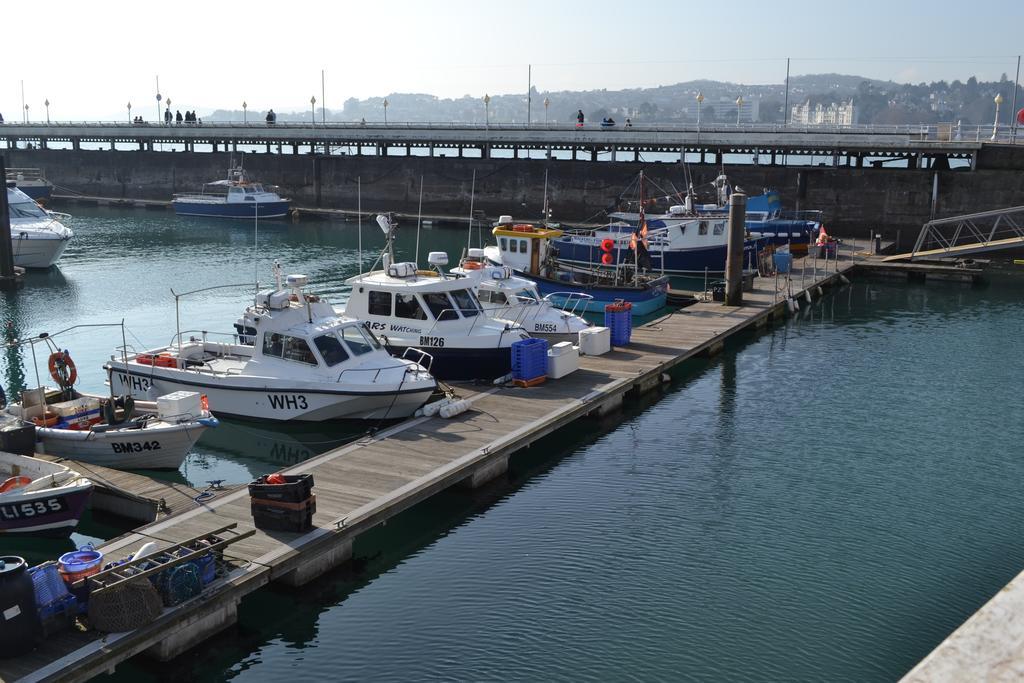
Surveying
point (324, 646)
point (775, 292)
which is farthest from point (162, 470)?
point (775, 292)

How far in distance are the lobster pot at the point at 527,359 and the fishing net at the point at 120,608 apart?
1239cm

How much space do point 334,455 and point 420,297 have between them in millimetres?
6869

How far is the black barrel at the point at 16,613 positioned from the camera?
37.3 ft

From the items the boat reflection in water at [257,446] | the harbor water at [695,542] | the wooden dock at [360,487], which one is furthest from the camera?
the boat reflection in water at [257,446]

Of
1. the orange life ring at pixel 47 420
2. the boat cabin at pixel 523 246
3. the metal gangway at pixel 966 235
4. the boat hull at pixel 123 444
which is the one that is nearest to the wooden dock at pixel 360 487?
the boat hull at pixel 123 444

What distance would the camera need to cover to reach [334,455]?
18.6 meters

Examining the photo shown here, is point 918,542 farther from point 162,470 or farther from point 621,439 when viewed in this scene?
point 162,470

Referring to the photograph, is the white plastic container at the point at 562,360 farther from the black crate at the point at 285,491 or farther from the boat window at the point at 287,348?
the black crate at the point at 285,491

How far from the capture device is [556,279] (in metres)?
36.3

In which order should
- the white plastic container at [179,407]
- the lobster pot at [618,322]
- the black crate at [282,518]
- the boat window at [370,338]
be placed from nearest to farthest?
1. the black crate at [282,518]
2. the white plastic container at [179,407]
3. the boat window at [370,338]
4. the lobster pot at [618,322]

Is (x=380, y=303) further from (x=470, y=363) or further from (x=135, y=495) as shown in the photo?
(x=135, y=495)

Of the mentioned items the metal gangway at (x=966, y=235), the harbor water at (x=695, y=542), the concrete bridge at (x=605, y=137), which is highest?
the concrete bridge at (x=605, y=137)

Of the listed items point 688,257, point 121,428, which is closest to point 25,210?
point 688,257

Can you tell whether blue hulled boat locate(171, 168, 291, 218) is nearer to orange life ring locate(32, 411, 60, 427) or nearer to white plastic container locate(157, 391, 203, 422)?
orange life ring locate(32, 411, 60, 427)
